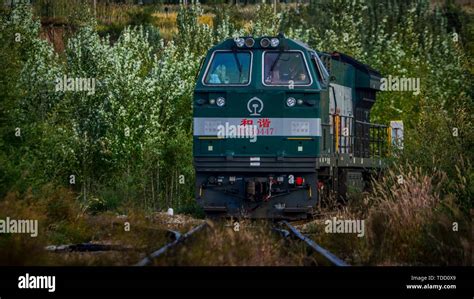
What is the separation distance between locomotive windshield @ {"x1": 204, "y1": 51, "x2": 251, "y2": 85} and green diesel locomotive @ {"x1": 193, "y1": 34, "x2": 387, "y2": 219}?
0.06ft

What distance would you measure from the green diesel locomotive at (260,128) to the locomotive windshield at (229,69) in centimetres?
2

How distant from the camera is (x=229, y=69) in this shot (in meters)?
17.6

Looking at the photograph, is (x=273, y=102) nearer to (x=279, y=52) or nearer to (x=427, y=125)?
(x=279, y=52)

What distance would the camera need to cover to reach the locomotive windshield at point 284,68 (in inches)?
679

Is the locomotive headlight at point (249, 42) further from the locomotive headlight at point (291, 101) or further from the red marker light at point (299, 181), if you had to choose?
the red marker light at point (299, 181)

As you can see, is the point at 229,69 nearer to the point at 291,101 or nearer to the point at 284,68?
the point at 284,68

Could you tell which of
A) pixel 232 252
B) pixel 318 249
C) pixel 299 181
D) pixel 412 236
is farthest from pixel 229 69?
pixel 232 252

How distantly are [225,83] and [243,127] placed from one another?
906 millimetres

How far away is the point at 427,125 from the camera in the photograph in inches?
772

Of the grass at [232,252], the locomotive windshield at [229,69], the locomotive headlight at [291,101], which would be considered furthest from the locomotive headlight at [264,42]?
the grass at [232,252]

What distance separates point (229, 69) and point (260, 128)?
1298 mm

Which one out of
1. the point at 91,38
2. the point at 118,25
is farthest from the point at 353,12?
the point at 118,25

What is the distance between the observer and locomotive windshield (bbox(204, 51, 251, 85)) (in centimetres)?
1742

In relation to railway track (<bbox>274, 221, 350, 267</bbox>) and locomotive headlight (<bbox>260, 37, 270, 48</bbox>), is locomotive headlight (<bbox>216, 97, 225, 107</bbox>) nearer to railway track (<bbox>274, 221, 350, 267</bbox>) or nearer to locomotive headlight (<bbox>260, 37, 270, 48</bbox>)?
locomotive headlight (<bbox>260, 37, 270, 48</bbox>)
